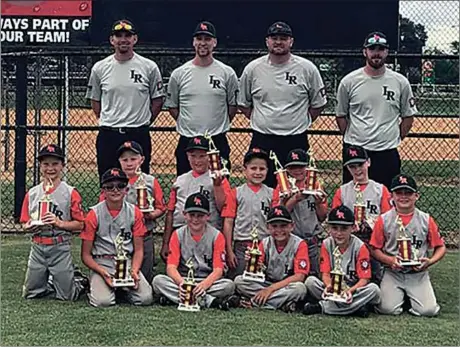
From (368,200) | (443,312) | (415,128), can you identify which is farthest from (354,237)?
(415,128)

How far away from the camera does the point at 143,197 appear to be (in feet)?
21.4

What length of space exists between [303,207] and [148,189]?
1185mm

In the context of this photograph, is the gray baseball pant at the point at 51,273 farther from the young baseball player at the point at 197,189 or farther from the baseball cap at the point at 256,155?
the baseball cap at the point at 256,155

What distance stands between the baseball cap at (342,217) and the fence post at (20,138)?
4226mm

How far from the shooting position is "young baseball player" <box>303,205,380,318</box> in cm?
581

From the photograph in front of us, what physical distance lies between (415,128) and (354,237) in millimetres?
12049

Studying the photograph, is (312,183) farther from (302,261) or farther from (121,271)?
(121,271)

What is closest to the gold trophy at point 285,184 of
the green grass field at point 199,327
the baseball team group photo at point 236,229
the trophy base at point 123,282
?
the baseball team group photo at point 236,229

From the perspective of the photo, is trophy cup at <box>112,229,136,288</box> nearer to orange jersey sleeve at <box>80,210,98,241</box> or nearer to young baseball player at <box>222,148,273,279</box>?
orange jersey sleeve at <box>80,210,98,241</box>

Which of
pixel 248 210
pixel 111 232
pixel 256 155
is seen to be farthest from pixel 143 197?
pixel 256 155

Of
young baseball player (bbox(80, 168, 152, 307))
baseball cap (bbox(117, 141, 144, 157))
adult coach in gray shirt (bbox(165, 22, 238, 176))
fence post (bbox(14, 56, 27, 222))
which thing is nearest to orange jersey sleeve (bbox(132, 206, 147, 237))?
young baseball player (bbox(80, 168, 152, 307))

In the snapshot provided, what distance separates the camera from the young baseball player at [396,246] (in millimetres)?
5988

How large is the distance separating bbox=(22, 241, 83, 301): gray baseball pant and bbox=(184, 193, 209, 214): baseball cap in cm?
94

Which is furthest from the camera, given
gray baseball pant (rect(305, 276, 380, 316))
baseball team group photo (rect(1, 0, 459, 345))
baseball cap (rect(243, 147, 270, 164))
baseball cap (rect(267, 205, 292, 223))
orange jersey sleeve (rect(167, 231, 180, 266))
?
baseball cap (rect(243, 147, 270, 164))
